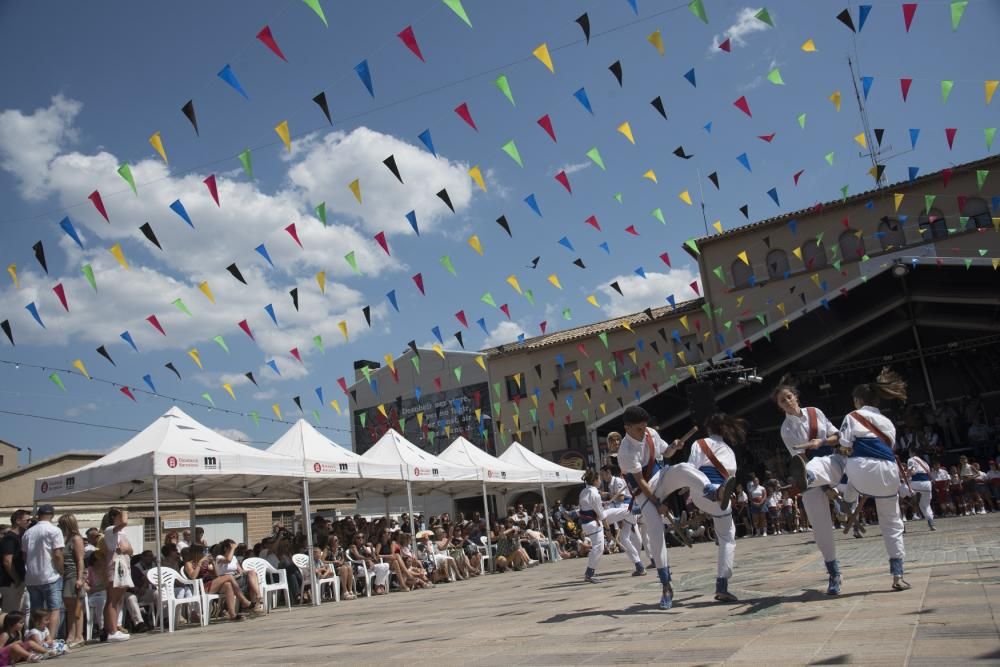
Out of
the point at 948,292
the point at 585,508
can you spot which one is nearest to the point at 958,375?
the point at 948,292

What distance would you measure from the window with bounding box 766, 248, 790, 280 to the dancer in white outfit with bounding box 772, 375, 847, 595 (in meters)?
25.0

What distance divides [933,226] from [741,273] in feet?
22.6

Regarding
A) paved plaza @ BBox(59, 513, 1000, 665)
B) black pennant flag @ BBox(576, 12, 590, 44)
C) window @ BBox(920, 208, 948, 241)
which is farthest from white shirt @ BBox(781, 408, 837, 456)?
window @ BBox(920, 208, 948, 241)

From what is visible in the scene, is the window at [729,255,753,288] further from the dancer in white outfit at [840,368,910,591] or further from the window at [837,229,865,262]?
the dancer in white outfit at [840,368,910,591]

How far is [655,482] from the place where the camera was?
20.5 ft

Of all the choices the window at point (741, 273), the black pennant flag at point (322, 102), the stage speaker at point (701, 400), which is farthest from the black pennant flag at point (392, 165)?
the window at point (741, 273)

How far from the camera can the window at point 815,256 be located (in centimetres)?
2920

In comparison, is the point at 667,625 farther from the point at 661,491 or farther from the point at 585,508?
the point at 585,508

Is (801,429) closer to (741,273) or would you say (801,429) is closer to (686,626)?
(686,626)

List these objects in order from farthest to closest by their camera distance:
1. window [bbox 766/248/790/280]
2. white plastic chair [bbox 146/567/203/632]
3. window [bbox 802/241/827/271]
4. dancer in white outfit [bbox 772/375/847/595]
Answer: window [bbox 766/248/790/280] < window [bbox 802/241/827/271] < white plastic chair [bbox 146/567/203/632] < dancer in white outfit [bbox 772/375/847/595]

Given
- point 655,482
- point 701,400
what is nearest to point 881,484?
point 655,482

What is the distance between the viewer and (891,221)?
27875 millimetres

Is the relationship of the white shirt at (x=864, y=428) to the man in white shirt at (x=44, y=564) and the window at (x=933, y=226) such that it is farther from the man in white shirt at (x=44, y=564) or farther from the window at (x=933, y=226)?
the window at (x=933, y=226)

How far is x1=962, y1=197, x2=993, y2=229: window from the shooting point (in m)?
26.4
